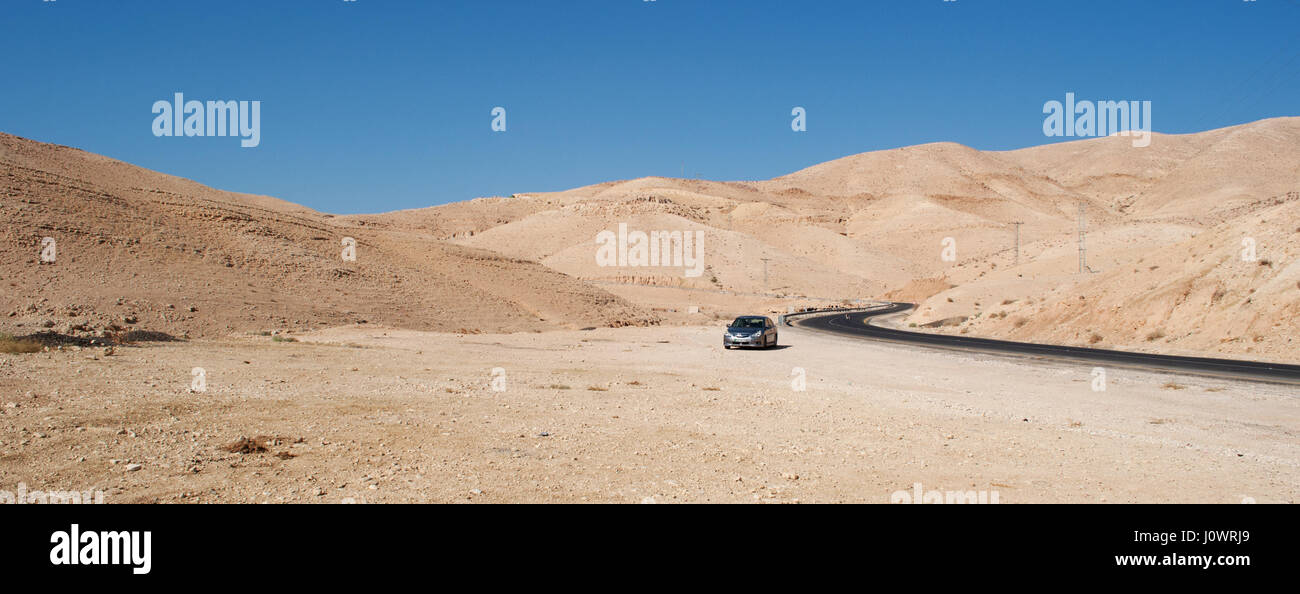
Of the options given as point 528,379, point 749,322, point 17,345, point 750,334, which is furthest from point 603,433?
point 749,322

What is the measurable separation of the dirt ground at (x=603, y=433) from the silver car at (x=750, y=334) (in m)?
9.81

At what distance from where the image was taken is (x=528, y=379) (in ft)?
58.3

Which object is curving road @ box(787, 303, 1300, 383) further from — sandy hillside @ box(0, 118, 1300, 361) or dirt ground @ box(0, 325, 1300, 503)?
sandy hillside @ box(0, 118, 1300, 361)

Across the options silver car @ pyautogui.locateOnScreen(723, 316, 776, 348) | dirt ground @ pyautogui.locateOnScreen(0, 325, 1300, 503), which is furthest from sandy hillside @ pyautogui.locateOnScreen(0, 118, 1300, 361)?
silver car @ pyautogui.locateOnScreen(723, 316, 776, 348)

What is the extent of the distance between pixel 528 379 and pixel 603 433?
23.1 ft

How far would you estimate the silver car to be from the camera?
30109mm

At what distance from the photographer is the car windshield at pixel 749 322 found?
3131 cm

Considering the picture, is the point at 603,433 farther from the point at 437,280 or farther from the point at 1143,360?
the point at 437,280

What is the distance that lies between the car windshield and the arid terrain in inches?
68.4

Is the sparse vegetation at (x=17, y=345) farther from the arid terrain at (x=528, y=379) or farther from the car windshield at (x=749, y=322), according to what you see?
the car windshield at (x=749, y=322)
